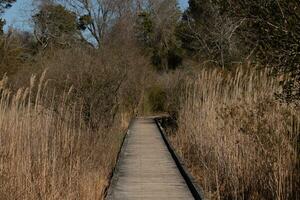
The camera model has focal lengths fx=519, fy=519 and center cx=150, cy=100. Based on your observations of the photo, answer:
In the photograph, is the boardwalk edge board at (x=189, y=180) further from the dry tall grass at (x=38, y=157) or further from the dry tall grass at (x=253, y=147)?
the dry tall grass at (x=38, y=157)

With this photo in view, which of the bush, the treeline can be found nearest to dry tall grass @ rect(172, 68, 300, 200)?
the treeline

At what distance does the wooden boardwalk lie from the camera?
770 centimetres

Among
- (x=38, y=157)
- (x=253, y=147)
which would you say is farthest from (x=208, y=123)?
(x=38, y=157)

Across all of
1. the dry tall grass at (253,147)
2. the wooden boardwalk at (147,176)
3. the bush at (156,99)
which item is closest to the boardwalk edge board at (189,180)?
the wooden boardwalk at (147,176)

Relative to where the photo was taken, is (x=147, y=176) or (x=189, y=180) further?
(x=147, y=176)

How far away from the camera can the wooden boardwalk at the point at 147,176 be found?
25.3 feet

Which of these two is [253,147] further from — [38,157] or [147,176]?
[38,157]

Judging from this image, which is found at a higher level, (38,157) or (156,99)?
(156,99)

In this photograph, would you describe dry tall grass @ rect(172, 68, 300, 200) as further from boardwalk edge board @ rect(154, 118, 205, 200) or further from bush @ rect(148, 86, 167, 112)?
bush @ rect(148, 86, 167, 112)

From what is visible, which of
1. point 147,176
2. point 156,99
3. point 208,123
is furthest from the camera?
point 156,99

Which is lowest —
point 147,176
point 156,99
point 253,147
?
point 147,176

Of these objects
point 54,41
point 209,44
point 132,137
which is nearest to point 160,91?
point 209,44

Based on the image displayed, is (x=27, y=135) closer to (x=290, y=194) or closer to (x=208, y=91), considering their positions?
(x=290, y=194)

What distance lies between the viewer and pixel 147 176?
361 inches
